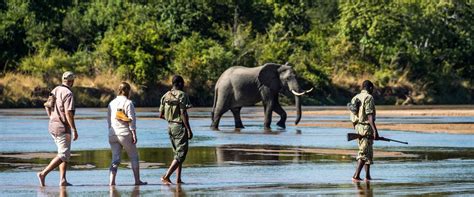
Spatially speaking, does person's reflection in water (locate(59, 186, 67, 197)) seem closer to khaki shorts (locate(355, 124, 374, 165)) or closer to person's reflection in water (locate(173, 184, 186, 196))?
person's reflection in water (locate(173, 184, 186, 196))

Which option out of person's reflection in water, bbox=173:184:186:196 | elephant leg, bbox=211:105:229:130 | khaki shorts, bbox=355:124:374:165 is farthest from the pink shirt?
elephant leg, bbox=211:105:229:130

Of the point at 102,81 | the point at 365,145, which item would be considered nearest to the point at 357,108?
the point at 365,145

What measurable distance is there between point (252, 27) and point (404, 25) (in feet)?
28.5

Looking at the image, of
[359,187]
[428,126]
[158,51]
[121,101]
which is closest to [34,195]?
[121,101]

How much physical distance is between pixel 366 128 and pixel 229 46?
1869 inches

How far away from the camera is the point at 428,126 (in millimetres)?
37000

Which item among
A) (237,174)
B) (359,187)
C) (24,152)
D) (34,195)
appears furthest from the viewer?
(24,152)

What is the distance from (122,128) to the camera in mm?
17781

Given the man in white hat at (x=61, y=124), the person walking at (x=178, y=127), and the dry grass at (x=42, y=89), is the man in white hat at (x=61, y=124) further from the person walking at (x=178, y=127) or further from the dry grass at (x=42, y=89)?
the dry grass at (x=42, y=89)

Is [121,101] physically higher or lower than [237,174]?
Result: higher

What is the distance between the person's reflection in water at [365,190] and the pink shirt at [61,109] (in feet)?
13.2

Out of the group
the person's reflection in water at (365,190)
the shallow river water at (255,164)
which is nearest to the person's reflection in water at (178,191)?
the shallow river water at (255,164)

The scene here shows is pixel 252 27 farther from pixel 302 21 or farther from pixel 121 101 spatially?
pixel 121 101

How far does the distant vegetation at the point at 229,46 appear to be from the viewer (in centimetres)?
6078
